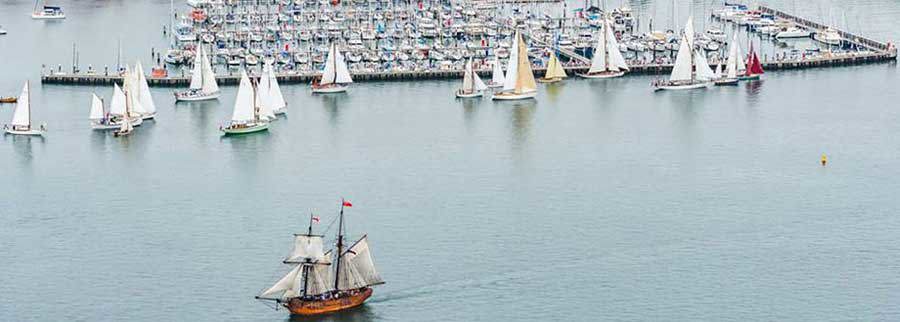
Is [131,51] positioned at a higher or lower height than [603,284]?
higher

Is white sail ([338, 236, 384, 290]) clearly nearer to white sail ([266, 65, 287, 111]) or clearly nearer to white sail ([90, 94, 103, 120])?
white sail ([90, 94, 103, 120])

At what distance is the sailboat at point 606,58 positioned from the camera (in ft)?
279

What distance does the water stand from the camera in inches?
2019

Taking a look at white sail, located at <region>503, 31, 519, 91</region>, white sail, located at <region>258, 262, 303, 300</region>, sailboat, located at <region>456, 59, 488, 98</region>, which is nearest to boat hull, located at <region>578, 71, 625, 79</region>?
white sail, located at <region>503, 31, 519, 91</region>

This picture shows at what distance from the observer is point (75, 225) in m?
58.3

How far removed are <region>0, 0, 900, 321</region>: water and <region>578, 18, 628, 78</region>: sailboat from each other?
1245 millimetres

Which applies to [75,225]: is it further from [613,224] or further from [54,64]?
[54,64]

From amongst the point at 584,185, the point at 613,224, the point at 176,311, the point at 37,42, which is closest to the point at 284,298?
the point at 176,311

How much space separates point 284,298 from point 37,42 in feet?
161

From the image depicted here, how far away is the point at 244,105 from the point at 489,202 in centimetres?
1493

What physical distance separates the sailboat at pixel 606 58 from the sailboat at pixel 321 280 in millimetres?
35770

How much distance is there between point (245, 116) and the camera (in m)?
72.6

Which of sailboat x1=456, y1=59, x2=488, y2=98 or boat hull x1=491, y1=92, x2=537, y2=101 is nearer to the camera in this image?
boat hull x1=491, y1=92, x2=537, y2=101

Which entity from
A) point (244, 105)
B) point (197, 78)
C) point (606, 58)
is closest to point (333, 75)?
point (197, 78)
